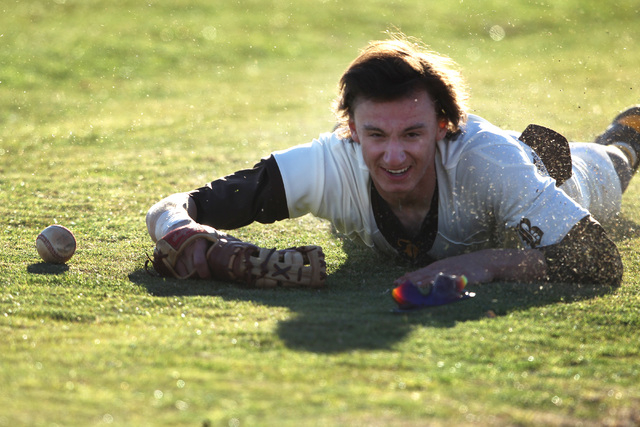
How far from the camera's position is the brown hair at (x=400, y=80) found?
13.4 feet

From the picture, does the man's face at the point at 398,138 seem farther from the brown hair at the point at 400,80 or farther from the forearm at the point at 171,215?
the forearm at the point at 171,215

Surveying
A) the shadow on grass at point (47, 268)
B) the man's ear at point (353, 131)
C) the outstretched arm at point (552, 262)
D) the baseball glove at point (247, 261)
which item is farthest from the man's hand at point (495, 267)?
the shadow on grass at point (47, 268)

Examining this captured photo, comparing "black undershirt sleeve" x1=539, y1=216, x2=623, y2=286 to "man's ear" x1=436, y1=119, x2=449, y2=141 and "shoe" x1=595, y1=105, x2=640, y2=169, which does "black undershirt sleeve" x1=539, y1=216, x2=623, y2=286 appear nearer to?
"man's ear" x1=436, y1=119, x2=449, y2=141

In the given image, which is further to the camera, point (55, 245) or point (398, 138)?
point (55, 245)

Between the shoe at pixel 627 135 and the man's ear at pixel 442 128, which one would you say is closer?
the man's ear at pixel 442 128

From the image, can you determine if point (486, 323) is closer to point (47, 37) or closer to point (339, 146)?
point (339, 146)

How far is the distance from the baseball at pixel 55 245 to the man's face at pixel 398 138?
1.64m

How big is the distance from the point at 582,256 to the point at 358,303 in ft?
3.80

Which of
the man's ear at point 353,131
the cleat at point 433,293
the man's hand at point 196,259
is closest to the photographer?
the cleat at point 433,293

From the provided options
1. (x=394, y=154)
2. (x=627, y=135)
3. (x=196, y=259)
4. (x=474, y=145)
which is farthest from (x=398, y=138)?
(x=627, y=135)

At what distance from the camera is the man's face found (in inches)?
159

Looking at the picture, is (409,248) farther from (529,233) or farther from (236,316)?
(236,316)

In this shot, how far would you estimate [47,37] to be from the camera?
48.6ft

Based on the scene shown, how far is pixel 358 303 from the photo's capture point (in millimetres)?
3611
